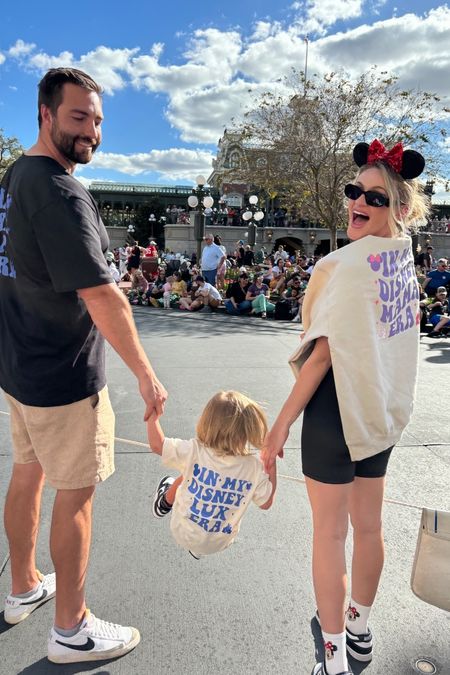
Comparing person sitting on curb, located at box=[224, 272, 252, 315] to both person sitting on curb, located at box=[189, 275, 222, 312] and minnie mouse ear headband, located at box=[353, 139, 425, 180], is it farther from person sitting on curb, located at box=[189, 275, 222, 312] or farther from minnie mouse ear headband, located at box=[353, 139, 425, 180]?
minnie mouse ear headband, located at box=[353, 139, 425, 180]

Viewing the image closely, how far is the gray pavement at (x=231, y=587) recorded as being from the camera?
1.73 metres

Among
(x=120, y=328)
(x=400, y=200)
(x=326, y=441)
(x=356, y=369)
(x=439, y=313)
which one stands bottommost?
(x=439, y=313)

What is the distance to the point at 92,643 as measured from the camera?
172 centimetres

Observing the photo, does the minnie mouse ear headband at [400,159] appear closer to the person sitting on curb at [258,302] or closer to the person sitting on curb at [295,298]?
the person sitting on curb at [295,298]

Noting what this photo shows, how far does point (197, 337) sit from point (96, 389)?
641cm

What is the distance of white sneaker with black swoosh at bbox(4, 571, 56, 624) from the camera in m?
1.87

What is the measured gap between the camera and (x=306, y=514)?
8.76ft

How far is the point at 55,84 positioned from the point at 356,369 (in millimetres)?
1396

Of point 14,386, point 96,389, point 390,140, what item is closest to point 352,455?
point 96,389

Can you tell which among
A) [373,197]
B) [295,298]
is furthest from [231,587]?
[295,298]

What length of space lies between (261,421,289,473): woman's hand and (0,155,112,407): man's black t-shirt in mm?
655

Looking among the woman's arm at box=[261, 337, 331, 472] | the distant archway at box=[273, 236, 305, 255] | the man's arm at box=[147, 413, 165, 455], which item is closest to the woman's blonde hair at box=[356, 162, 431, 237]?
the woman's arm at box=[261, 337, 331, 472]

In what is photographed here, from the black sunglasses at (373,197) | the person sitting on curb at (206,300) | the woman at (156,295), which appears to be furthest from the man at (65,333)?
the woman at (156,295)

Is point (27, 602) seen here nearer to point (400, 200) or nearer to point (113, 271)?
point (400, 200)
